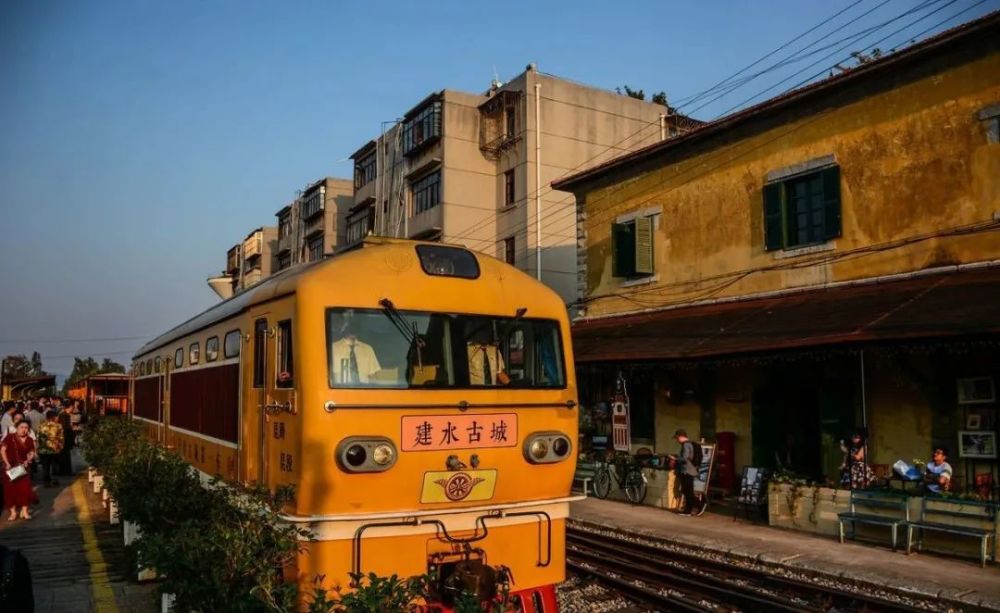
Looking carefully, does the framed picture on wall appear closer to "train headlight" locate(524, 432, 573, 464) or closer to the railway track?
the railway track

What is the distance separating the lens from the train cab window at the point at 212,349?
8.49 metres

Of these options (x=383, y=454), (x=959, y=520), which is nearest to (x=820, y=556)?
(x=959, y=520)

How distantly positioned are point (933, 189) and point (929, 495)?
5322 millimetres

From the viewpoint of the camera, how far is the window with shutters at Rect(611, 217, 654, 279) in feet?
62.3

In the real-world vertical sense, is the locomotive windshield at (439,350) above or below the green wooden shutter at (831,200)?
below

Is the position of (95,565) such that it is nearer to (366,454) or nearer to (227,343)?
(227,343)

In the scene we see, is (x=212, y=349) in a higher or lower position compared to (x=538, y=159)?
lower

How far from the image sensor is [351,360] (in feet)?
19.4

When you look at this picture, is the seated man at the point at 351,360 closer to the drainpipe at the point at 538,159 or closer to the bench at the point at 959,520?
the bench at the point at 959,520

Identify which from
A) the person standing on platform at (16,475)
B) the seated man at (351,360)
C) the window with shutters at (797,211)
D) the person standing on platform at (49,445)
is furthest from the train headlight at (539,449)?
the person standing on platform at (49,445)

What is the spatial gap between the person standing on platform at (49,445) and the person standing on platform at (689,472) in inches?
536

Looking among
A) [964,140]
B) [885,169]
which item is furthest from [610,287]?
[964,140]

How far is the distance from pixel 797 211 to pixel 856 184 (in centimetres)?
146

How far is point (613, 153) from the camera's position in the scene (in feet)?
111
